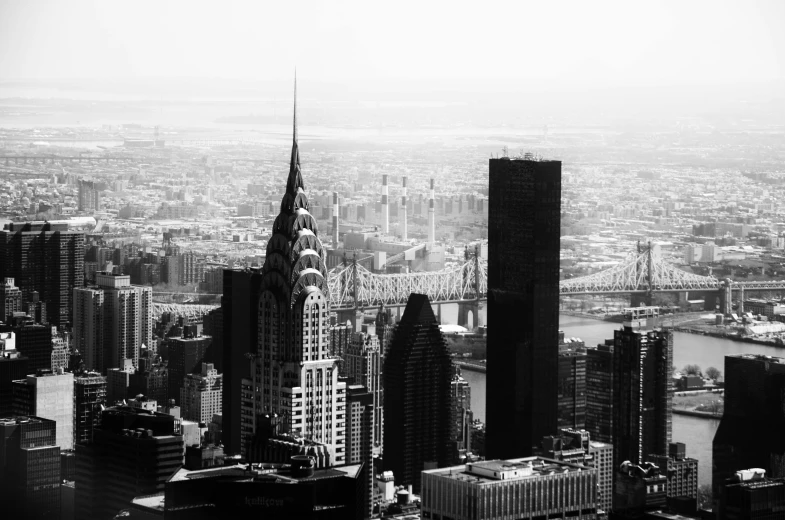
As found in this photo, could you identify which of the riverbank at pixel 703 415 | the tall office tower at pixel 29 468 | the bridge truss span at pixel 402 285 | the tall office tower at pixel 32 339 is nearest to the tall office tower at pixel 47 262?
the tall office tower at pixel 32 339

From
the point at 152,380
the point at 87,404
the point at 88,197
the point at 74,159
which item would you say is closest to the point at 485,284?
the point at 152,380

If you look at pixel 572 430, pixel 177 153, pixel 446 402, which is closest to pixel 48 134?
pixel 177 153

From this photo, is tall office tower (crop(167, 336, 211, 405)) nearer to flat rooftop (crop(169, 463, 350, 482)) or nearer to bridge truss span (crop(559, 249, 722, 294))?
→ bridge truss span (crop(559, 249, 722, 294))

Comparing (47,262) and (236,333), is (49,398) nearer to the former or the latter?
(236,333)

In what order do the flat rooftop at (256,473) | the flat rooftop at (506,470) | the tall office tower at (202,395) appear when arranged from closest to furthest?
the flat rooftop at (256,473), the flat rooftop at (506,470), the tall office tower at (202,395)

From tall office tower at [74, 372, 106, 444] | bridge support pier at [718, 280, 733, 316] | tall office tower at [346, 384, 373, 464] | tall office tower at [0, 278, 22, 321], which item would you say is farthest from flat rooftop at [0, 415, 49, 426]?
bridge support pier at [718, 280, 733, 316]

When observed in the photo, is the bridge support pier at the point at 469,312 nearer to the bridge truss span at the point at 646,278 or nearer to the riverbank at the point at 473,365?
the riverbank at the point at 473,365
